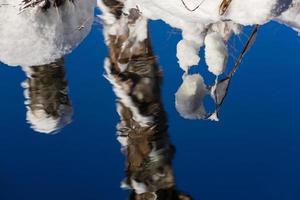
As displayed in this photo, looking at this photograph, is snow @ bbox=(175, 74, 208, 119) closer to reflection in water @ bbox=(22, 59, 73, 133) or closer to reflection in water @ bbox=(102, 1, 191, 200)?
reflection in water @ bbox=(102, 1, 191, 200)

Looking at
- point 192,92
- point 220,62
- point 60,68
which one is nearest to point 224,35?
point 220,62

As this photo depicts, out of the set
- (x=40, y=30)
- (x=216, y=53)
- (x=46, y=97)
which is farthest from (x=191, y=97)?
(x=46, y=97)

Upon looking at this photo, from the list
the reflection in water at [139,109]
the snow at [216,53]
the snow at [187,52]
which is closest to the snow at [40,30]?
the reflection in water at [139,109]

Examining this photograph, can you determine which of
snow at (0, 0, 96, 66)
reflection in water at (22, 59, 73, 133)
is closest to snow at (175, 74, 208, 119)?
snow at (0, 0, 96, 66)

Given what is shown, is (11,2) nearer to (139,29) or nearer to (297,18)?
(139,29)

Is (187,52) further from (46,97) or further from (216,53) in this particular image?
(46,97)

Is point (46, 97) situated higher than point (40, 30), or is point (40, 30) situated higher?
point (40, 30)

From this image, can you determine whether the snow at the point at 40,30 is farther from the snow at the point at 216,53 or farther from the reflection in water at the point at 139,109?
the snow at the point at 216,53
